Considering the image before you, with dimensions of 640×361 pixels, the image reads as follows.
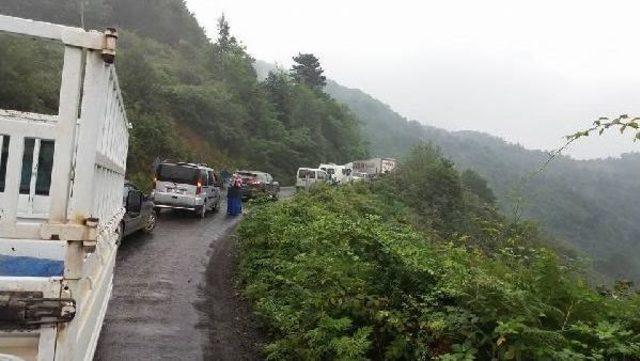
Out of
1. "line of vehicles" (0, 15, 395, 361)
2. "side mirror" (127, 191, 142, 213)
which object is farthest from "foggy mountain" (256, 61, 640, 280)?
"line of vehicles" (0, 15, 395, 361)

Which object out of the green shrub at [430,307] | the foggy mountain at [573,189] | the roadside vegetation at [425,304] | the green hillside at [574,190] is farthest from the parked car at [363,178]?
the green shrub at [430,307]

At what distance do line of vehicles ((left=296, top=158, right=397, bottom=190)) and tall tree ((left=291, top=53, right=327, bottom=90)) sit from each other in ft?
104

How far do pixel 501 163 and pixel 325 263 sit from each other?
160041 mm

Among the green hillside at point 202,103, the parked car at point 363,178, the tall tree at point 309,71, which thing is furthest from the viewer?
the tall tree at point 309,71

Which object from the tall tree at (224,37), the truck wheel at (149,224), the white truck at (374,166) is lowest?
the truck wheel at (149,224)

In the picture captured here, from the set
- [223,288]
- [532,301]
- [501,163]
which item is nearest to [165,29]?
[223,288]

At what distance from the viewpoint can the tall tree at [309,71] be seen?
86812 millimetres

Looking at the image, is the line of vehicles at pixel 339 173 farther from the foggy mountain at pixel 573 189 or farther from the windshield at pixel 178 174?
the foggy mountain at pixel 573 189

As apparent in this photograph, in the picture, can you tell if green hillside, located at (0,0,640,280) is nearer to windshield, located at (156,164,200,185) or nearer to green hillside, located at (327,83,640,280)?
green hillside, located at (327,83,640,280)

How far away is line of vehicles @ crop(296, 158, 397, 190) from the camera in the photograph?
3728 centimetres

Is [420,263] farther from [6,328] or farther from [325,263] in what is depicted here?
[6,328]

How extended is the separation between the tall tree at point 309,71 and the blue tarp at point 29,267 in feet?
274

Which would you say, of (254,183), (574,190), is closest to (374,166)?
(254,183)

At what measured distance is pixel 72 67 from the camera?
271 cm
